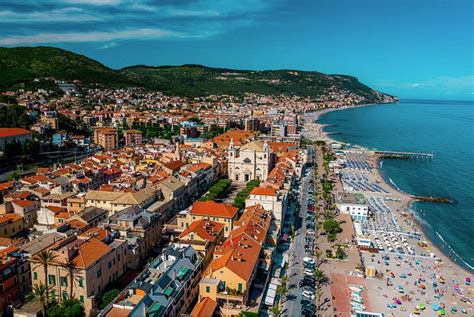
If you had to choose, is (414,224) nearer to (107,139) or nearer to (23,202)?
(23,202)

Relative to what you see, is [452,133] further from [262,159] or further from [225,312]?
[225,312]

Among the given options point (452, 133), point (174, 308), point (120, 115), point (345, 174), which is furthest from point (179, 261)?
point (452, 133)

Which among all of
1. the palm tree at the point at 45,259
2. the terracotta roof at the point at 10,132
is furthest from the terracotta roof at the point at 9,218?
the terracotta roof at the point at 10,132

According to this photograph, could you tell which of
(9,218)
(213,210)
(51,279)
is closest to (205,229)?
(213,210)

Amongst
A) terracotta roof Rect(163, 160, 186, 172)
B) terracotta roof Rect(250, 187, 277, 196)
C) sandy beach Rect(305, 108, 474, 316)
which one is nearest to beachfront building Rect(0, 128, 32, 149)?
terracotta roof Rect(163, 160, 186, 172)

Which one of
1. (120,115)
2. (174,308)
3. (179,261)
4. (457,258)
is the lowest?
(457,258)

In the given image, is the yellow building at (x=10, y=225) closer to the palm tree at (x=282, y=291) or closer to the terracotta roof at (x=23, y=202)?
the terracotta roof at (x=23, y=202)

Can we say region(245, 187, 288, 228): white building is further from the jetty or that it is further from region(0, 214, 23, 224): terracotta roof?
the jetty
